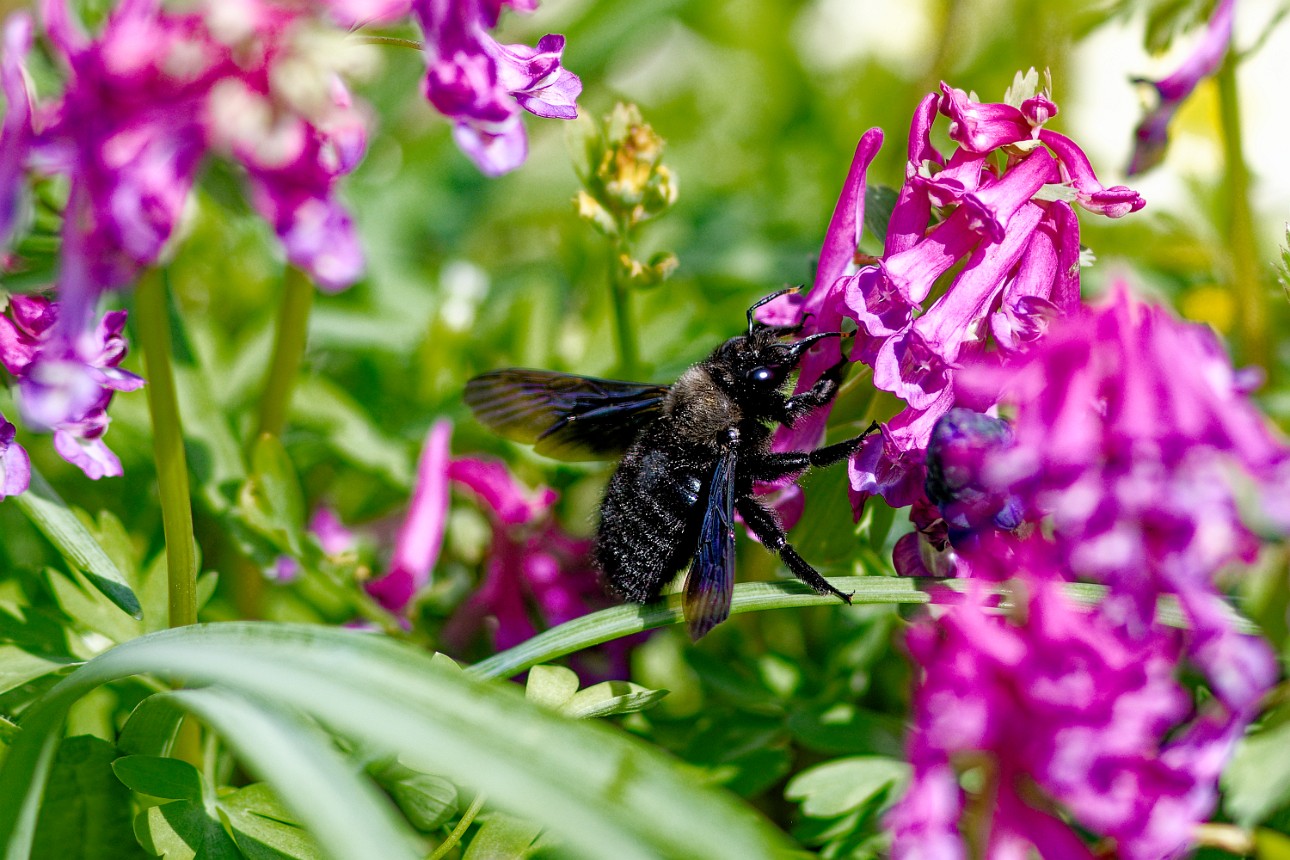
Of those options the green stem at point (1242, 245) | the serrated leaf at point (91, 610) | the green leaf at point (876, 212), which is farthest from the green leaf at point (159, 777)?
the green stem at point (1242, 245)

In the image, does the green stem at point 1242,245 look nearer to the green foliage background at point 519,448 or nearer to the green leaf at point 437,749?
the green foliage background at point 519,448

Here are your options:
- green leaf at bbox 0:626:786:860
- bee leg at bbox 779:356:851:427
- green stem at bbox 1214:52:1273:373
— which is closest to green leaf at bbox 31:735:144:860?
green leaf at bbox 0:626:786:860

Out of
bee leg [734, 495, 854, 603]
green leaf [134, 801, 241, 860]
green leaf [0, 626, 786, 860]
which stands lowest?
green leaf [134, 801, 241, 860]

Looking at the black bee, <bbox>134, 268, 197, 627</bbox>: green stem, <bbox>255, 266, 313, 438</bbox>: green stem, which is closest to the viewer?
<bbox>134, 268, 197, 627</bbox>: green stem

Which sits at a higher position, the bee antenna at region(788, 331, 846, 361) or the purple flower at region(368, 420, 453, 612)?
the bee antenna at region(788, 331, 846, 361)

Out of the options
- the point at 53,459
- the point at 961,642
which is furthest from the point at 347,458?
the point at 961,642

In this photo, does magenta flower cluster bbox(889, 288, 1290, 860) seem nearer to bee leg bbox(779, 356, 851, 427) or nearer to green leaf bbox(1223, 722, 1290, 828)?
green leaf bbox(1223, 722, 1290, 828)

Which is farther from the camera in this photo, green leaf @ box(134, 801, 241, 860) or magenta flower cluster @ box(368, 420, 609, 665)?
magenta flower cluster @ box(368, 420, 609, 665)
